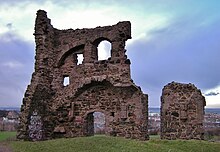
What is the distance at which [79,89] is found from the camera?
66.4ft

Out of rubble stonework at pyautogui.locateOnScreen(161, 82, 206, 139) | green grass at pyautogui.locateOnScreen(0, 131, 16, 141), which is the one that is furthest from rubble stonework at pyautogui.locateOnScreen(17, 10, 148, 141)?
green grass at pyautogui.locateOnScreen(0, 131, 16, 141)

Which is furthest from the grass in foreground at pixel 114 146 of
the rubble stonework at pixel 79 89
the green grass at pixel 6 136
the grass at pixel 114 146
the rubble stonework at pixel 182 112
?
the green grass at pixel 6 136

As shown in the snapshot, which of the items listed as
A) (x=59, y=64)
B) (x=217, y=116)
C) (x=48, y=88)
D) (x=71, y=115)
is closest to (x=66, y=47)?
(x=59, y=64)

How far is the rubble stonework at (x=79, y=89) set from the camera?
19359 mm

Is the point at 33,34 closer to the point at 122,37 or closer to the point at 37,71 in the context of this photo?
the point at 37,71

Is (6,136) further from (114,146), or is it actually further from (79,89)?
(114,146)

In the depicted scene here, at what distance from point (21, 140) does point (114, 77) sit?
17.8ft

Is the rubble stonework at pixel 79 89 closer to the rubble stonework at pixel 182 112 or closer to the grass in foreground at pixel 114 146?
the rubble stonework at pixel 182 112

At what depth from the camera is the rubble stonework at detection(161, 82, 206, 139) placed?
60.1 feet

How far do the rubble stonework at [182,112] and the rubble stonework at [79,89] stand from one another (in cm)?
117

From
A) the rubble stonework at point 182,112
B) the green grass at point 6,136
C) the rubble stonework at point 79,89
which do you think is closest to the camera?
the rubble stonework at point 182,112

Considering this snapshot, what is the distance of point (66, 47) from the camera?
69.3 ft

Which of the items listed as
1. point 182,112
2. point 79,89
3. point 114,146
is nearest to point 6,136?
point 79,89

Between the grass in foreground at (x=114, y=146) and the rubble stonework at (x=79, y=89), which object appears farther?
the rubble stonework at (x=79, y=89)
